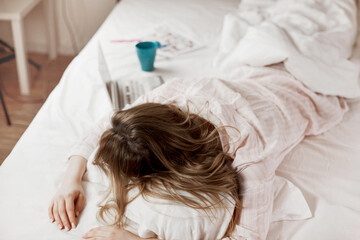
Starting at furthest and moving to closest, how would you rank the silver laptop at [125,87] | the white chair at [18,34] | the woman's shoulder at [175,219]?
the silver laptop at [125,87]
the white chair at [18,34]
the woman's shoulder at [175,219]

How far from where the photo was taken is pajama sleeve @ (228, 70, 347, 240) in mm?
737

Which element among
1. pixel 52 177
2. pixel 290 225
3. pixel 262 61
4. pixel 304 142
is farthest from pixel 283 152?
pixel 52 177

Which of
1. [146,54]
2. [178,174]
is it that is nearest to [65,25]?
[146,54]

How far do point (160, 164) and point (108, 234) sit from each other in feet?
0.57

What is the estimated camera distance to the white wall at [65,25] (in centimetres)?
98

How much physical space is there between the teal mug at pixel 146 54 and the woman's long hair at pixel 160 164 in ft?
1.64

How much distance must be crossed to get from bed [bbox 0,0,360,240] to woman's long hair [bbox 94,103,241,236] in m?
0.11

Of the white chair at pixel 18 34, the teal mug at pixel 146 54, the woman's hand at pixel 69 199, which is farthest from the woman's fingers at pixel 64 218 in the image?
the teal mug at pixel 146 54

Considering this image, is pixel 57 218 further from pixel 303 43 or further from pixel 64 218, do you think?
pixel 303 43

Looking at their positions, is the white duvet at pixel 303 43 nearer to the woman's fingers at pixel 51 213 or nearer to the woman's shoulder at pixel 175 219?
the woman's shoulder at pixel 175 219

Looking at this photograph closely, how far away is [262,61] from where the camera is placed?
3.69 ft

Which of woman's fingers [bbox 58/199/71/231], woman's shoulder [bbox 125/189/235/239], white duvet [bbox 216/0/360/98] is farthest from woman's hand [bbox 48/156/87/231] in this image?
white duvet [bbox 216/0/360/98]

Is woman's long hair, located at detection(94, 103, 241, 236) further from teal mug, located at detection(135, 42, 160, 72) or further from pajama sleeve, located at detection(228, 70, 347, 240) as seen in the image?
teal mug, located at detection(135, 42, 160, 72)

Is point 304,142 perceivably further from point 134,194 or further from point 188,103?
point 134,194
